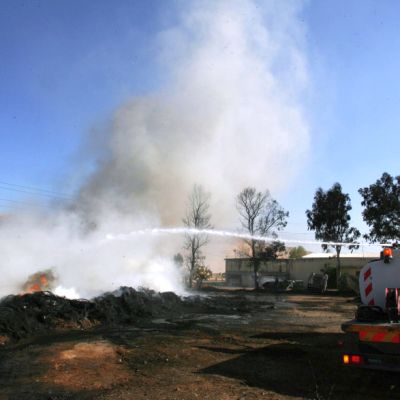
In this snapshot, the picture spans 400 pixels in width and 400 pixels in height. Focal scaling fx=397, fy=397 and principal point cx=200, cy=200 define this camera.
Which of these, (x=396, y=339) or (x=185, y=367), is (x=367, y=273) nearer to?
(x=396, y=339)

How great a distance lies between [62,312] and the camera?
12.5 meters

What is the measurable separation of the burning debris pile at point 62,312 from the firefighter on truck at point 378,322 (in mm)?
8376

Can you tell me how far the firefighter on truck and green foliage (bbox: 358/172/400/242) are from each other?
2700 cm

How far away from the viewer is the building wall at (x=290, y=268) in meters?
46.3

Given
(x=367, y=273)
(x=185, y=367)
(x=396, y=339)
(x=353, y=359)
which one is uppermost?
(x=367, y=273)

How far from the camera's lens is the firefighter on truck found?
5062mm

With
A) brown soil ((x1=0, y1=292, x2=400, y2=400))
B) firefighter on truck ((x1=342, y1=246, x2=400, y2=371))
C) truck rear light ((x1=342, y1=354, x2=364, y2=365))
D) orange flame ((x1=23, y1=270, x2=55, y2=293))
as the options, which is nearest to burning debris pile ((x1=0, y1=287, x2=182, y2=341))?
brown soil ((x1=0, y1=292, x2=400, y2=400))

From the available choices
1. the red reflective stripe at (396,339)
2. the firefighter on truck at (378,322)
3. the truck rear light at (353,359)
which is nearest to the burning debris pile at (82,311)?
the truck rear light at (353,359)

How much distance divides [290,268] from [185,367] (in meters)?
48.6

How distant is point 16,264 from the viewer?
16.3m

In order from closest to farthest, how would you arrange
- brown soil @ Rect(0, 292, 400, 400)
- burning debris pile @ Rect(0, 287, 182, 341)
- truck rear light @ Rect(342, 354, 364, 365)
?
1. truck rear light @ Rect(342, 354, 364, 365)
2. brown soil @ Rect(0, 292, 400, 400)
3. burning debris pile @ Rect(0, 287, 182, 341)

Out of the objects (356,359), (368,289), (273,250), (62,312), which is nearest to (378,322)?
(356,359)

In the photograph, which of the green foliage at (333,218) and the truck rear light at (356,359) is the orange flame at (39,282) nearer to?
the truck rear light at (356,359)

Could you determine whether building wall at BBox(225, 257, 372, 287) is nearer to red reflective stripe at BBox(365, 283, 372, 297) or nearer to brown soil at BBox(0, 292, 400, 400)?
brown soil at BBox(0, 292, 400, 400)
